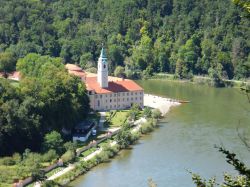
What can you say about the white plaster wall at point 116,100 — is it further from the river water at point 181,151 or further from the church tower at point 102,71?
the river water at point 181,151

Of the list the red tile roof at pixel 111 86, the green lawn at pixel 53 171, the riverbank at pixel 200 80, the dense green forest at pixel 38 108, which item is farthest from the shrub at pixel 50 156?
the riverbank at pixel 200 80

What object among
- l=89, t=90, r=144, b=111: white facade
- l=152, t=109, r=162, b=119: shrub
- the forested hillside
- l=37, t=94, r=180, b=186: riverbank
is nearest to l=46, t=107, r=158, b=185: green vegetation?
l=37, t=94, r=180, b=186: riverbank

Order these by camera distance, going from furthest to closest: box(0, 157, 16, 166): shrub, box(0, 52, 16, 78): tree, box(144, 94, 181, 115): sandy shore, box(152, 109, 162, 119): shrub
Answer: box(0, 52, 16, 78): tree → box(144, 94, 181, 115): sandy shore → box(152, 109, 162, 119): shrub → box(0, 157, 16, 166): shrub

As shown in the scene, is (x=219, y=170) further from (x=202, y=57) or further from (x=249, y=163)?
(x=202, y=57)

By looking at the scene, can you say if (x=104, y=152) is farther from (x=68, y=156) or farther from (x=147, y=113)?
(x=147, y=113)

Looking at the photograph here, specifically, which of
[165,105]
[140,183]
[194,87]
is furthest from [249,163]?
[194,87]

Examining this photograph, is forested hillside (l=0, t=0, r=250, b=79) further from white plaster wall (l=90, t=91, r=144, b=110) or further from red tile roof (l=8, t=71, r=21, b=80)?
white plaster wall (l=90, t=91, r=144, b=110)
